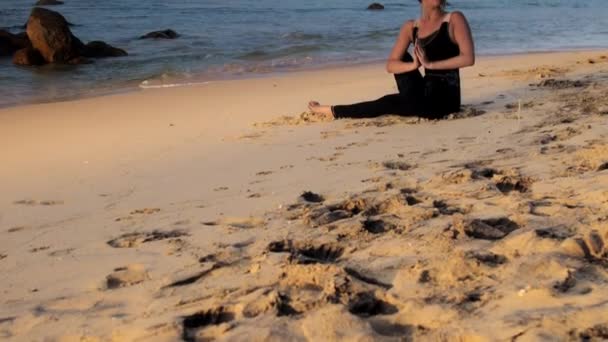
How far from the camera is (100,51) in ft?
40.3

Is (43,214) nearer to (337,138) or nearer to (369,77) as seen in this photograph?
(337,138)

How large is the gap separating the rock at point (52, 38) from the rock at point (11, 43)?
65 cm

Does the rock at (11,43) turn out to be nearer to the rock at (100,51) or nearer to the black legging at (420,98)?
the rock at (100,51)

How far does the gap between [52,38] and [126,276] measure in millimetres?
10217

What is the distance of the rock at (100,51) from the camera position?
40.0 feet

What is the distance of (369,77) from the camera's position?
8727 millimetres

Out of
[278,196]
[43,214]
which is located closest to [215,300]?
[278,196]

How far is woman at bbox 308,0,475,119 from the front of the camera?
511 cm

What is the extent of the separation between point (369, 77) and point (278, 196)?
17.9 ft

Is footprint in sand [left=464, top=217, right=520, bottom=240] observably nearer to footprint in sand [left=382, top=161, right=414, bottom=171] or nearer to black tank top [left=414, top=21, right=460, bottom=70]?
footprint in sand [left=382, top=161, right=414, bottom=171]

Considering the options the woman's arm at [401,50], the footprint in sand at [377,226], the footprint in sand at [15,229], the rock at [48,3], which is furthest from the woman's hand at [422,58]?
the rock at [48,3]

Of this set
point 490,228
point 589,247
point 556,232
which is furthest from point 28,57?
point 589,247

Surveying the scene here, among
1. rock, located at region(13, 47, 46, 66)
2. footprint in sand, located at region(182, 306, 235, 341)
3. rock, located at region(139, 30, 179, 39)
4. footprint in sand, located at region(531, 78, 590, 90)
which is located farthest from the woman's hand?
rock, located at region(139, 30, 179, 39)

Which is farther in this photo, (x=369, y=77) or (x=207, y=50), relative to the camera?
(x=207, y=50)
